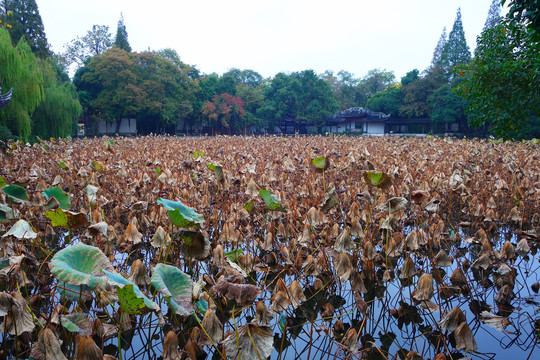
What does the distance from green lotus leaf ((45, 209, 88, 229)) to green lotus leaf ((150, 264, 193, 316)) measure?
0.45 meters

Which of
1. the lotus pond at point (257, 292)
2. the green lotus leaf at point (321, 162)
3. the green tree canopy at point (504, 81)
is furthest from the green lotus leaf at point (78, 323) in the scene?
the green tree canopy at point (504, 81)

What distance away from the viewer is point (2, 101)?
7.08 metres

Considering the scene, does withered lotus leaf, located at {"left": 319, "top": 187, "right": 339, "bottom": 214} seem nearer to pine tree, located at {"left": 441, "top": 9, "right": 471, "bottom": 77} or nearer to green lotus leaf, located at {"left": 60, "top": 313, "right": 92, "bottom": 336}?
green lotus leaf, located at {"left": 60, "top": 313, "right": 92, "bottom": 336}

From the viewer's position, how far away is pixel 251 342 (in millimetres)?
1050

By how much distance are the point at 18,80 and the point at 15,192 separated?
861cm

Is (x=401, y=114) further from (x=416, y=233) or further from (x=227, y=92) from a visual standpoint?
(x=416, y=233)

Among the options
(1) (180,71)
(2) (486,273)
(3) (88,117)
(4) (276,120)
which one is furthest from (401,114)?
(2) (486,273)

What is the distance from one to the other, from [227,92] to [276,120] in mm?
4108

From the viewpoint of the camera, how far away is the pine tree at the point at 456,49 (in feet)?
87.5

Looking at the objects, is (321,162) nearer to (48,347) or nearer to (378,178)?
(378,178)

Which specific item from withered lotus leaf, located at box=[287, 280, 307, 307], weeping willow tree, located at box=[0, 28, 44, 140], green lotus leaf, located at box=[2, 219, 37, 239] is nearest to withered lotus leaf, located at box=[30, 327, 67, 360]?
green lotus leaf, located at box=[2, 219, 37, 239]

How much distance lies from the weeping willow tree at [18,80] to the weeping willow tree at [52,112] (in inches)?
73.6

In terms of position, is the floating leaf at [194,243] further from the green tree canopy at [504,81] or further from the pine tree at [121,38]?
the pine tree at [121,38]

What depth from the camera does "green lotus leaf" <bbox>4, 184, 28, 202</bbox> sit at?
2.10 meters
